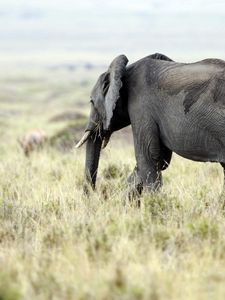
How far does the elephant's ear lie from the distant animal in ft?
23.9

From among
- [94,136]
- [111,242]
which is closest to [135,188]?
[94,136]

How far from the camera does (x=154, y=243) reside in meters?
5.74

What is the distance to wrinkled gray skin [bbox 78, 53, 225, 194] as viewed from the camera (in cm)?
726

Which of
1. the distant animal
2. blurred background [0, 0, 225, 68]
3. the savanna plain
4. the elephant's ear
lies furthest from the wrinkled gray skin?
blurred background [0, 0, 225, 68]

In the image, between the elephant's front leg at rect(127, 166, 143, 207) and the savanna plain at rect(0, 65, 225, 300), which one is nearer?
the savanna plain at rect(0, 65, 225, 300)

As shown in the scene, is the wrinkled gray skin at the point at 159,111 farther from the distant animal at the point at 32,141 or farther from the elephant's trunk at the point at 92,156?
the distant animal at the point at 32,141

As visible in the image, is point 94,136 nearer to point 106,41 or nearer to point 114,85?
point 114,85

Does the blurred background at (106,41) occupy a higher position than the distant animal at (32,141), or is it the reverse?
the distant animal at (32,141)

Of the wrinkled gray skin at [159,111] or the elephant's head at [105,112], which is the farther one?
the elephant's head at [105,112]

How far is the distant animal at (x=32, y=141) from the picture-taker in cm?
1564

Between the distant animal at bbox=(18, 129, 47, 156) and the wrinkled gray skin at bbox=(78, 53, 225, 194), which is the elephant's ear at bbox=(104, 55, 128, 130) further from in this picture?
the distant animal at bbox=(18, 129, 47, 156)

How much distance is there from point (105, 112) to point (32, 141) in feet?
26.4

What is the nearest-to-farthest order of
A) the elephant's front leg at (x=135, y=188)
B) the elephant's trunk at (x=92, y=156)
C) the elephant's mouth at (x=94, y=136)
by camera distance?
the elephant's front leg at (x=135, y=188)
the elephant's mouth at (x=94, y=136)
the elephant's trunk at (x=92, y=156)

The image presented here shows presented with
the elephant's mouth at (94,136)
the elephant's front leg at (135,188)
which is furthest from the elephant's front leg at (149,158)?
the elephant's mouth at (94,136)
